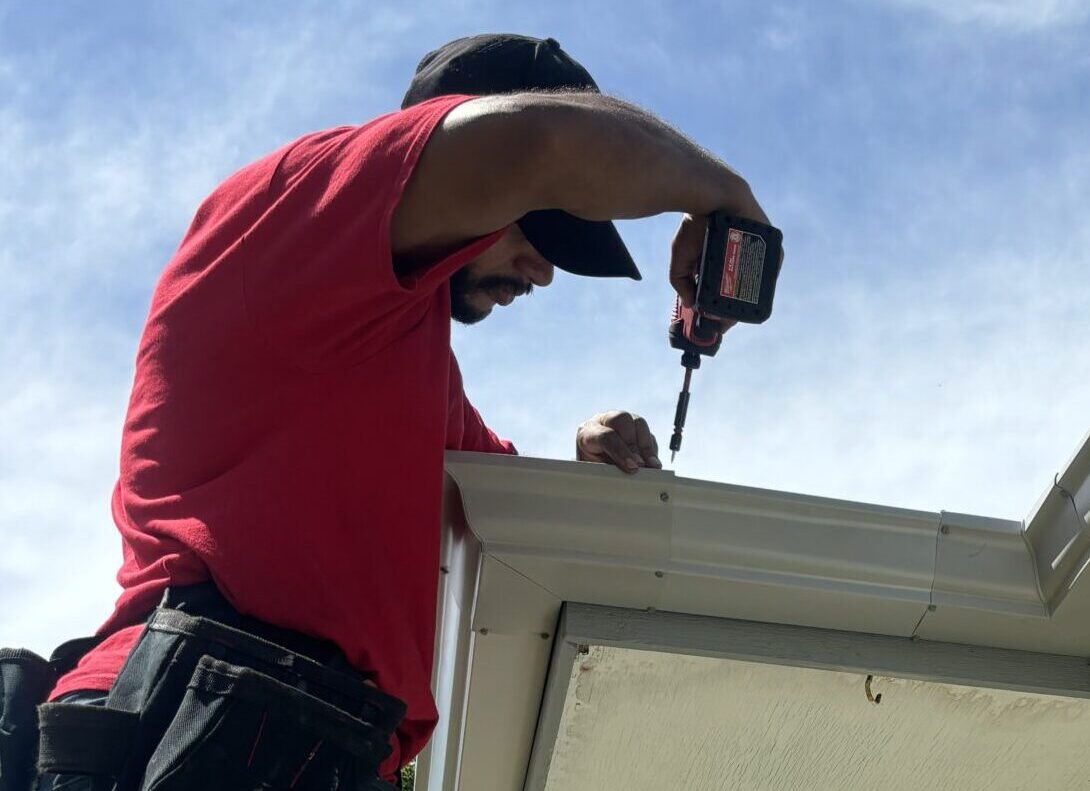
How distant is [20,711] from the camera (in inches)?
78.2

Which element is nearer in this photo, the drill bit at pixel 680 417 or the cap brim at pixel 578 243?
the cap brim at pixel 578 243

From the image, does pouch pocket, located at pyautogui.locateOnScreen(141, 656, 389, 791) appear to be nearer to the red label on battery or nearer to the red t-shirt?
the red t-shirt

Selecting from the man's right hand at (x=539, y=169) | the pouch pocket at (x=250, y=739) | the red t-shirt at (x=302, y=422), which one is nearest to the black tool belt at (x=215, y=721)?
the pouch pocket at (x=250, y=739)

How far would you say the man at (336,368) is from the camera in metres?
1.94

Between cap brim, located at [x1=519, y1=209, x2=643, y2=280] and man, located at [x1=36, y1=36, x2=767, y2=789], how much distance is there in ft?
1.03

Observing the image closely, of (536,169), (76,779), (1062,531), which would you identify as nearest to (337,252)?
(536,169)

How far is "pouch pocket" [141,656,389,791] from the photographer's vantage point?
1688mm

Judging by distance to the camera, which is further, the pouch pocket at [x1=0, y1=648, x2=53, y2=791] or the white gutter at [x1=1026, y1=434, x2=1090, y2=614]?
the white gutter at [x1=1026, y1=434, x2=1090, y2=614]

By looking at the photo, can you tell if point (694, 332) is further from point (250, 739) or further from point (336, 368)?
point (250, 739)

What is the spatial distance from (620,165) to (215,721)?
108 cm

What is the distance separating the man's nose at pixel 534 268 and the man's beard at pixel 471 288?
0.02m

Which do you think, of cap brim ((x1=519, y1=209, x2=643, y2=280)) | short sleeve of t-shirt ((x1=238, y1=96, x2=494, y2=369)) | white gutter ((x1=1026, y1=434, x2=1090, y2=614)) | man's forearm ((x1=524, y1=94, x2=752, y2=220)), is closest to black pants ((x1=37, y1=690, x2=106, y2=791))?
short sleeve of t-shirt ((x1=238, y1=96, x2=494, y2=369))

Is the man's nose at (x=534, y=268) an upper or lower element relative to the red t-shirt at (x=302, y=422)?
upper

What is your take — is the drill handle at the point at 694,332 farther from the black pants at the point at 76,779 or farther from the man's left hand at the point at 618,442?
the black pants at the point at 76,779
